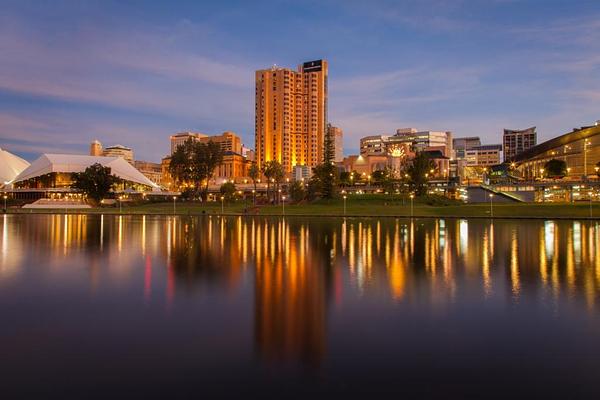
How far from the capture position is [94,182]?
3351 inches

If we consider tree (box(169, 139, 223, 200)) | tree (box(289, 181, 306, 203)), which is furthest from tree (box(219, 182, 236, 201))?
tree (box(289, 181, 306, 203))

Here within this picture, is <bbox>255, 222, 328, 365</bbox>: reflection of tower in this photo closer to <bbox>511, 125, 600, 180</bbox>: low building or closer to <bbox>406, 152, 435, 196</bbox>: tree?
<bbox>406, 152, 435, 196</bbox>: tree

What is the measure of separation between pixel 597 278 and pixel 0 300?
1841 cm

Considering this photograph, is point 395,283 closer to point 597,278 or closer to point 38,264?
point 597,278

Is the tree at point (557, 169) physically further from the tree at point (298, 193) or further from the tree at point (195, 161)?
the tree at point (195, 161)

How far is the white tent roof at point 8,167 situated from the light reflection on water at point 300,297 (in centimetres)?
Result: 13209

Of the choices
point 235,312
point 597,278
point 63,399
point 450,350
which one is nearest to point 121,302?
point 235,312

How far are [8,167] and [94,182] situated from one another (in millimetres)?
72711

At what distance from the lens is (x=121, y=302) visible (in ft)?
37.3

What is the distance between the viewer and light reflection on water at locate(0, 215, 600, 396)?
8.16m

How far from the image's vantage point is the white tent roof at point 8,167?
430ft

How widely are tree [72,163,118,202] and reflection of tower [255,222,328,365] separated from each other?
3017 inches

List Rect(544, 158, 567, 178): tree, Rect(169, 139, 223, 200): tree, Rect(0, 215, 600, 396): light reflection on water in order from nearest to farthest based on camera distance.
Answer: Rect(0, 215, 600, 396): light reflection on water, Rect(169, 139, 223, 200): tree, Rect(544, 158, 567, 178): tree

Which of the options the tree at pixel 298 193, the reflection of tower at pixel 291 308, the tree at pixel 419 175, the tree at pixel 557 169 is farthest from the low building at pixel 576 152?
the reflection of tower at pixel 291 308
